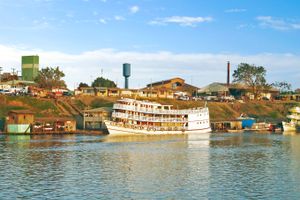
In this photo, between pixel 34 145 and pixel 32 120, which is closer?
pixel 34 145

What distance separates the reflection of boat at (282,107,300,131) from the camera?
442 ft

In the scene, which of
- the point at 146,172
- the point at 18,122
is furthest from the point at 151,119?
the point at 146,172

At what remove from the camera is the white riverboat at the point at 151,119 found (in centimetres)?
10750

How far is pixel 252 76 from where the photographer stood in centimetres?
18888

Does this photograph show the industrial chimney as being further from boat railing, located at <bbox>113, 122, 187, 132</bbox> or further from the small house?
the small house

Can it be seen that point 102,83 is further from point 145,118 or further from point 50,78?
point 145,118

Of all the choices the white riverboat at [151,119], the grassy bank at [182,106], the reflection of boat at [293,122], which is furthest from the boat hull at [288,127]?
the white riverboat at [151,119]

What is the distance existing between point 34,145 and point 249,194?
48.2 meters

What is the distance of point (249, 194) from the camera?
38875 mm

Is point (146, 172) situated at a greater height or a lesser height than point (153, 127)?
lesser

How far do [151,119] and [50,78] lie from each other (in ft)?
215

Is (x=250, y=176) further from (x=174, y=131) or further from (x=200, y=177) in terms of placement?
(x=174, y=131)

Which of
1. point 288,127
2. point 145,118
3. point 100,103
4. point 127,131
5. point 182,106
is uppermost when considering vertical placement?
point 100,103

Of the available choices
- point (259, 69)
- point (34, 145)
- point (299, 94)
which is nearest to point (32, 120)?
point (34, 145)
